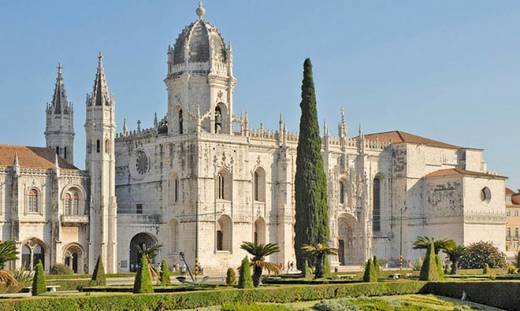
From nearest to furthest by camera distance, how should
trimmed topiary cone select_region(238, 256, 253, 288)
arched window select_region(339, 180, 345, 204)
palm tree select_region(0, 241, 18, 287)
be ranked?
→ palm tree select_region(0, 241, 18, 287)
trimmed topiary cone select_region(238, 256, 253, 288)
arched window select_region(339, 180, 345, 204)

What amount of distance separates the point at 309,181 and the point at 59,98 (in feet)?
73.1

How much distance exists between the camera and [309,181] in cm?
6844

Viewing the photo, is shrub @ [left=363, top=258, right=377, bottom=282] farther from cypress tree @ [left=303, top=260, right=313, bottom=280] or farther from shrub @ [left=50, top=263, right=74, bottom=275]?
shrub @ [left=50, top=263, right=74, bottom=275]

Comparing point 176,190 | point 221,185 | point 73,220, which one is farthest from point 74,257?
point 221,185

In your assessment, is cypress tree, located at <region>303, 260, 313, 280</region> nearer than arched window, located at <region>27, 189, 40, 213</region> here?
Yes

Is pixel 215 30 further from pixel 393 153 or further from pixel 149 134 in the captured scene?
pixel 393 153

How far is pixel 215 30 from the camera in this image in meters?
82.2

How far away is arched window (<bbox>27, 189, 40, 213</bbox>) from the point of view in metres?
71.4

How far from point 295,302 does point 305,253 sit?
18.5 meters

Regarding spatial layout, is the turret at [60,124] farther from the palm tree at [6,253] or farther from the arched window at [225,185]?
the palm tree at [6,253]

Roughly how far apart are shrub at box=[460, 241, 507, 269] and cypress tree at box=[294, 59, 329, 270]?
19092mm

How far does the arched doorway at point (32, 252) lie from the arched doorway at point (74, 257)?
1.77 metres

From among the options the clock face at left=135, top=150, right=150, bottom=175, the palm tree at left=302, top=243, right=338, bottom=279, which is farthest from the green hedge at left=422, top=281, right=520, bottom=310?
the clock face at left=135, top=150, right=150, bottom=175

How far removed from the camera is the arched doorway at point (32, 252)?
232 ft
